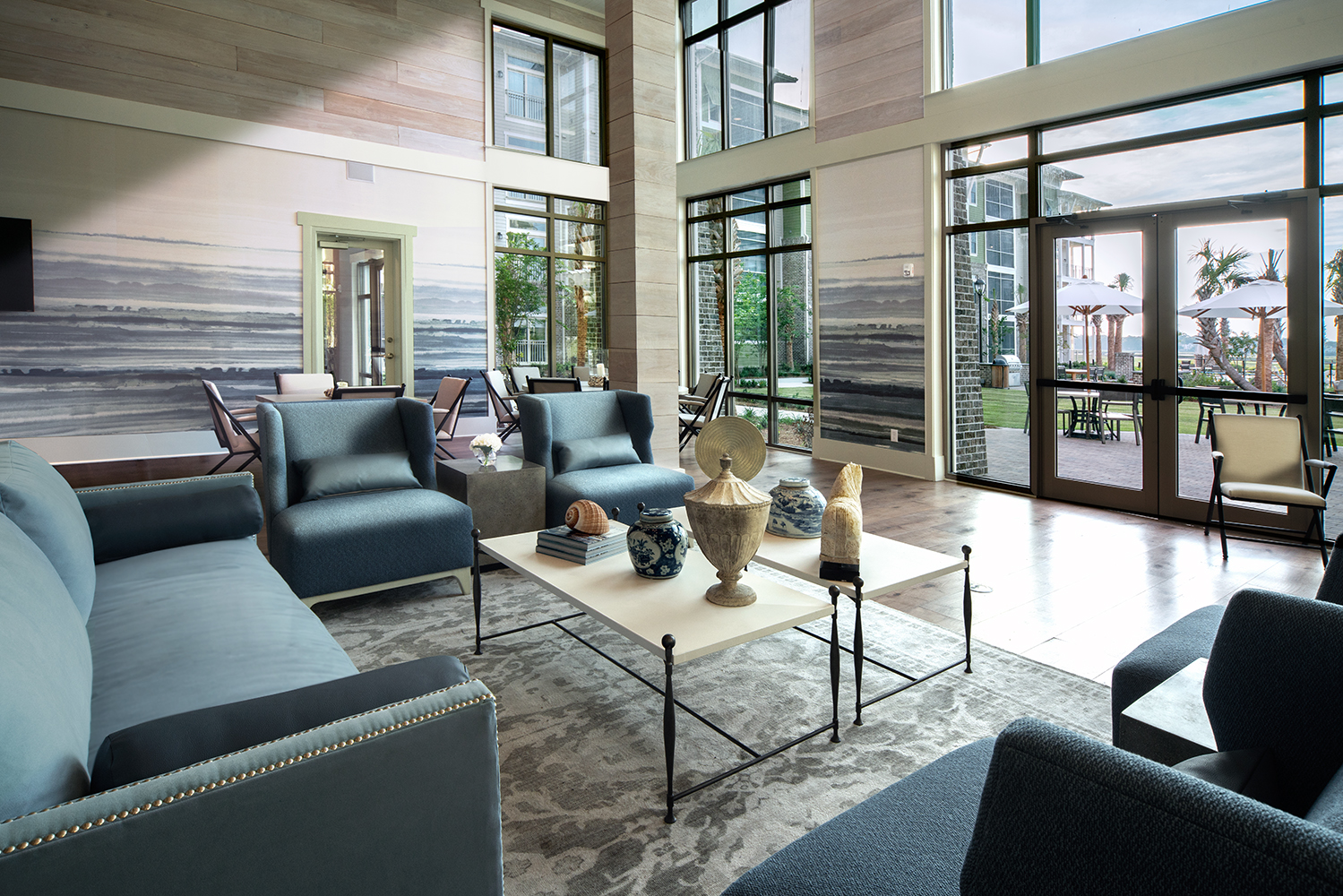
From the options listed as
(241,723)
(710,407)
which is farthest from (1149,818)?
(710,407)

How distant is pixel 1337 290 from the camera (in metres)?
4.77

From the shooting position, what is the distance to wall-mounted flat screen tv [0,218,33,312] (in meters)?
6.41

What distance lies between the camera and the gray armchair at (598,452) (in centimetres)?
436

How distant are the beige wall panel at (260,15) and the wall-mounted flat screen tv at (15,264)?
2.40 meters

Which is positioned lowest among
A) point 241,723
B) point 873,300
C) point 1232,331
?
point 241,723

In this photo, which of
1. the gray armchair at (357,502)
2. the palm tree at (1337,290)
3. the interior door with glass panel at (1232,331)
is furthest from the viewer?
the interior door with glass panel at (1232,331)

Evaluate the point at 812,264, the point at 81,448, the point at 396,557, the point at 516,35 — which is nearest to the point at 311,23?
the point at 516,35

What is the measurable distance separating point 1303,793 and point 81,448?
24.8 ft

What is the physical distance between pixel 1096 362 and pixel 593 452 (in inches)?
150

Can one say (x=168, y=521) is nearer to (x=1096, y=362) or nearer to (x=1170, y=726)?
(x=1170, y=726)

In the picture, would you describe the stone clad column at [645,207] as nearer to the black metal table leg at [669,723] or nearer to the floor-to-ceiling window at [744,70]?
the floor-to-ceiling window at [744,70]

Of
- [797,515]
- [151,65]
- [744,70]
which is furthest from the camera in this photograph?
[744,70]

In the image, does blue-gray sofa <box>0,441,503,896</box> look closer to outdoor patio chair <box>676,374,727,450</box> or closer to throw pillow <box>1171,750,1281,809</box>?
throw pillow <box>1171,750,1281,809</box>

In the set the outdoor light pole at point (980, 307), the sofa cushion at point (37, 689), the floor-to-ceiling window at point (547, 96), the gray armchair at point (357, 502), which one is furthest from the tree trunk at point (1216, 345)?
the floor-to-ceiling window at point (547, 96)
